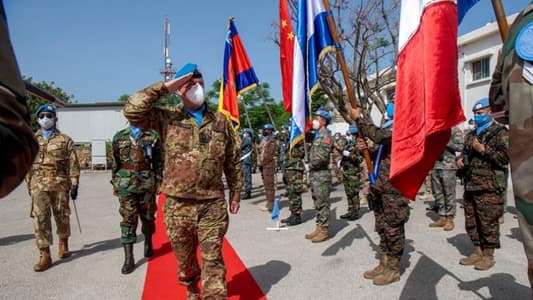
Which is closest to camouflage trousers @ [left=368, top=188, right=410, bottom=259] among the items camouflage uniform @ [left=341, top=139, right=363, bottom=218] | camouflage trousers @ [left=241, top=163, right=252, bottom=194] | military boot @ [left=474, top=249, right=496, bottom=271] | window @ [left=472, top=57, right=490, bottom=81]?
military boot @ [left=474, top=249, right=496, bottom=271]

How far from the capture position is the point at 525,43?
1.60 meters

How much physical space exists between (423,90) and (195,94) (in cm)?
191

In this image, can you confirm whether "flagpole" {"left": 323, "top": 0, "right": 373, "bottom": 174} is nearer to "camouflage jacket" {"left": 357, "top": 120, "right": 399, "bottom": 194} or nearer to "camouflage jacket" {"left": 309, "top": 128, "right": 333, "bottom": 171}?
"camouflage jacket" {"left": 357, "top": 120, "right": 399, "bottom": 194}

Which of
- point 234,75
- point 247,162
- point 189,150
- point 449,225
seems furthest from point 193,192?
point 247,162

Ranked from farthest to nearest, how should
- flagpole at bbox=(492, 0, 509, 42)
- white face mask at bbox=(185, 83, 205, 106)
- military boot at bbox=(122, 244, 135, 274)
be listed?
military boot at bbox=(122, 244, 135, 274), white face mask at bbox=(185, 83, 205, 106), flagpole at bbox=(492, 0, 509, 42)

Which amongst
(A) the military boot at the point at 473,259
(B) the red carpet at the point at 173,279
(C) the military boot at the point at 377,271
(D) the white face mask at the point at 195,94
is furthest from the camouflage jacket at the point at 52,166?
(A) the military boot at the point at 473,259

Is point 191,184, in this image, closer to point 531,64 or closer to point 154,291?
point 154,291

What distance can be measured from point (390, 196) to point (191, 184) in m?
2.29

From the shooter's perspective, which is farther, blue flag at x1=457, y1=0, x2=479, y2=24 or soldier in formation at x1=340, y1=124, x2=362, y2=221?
soldier in formation at x1=340, y1=124, x2=362, y2=221

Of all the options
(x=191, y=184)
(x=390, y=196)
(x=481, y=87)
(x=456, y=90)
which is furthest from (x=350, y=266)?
(x=481, y=87)

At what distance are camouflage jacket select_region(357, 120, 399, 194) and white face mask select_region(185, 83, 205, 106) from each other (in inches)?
67.8

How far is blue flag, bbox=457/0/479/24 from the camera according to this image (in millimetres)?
2578

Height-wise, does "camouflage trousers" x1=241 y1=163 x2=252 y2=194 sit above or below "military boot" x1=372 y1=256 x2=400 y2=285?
above

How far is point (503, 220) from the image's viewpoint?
6.88m
